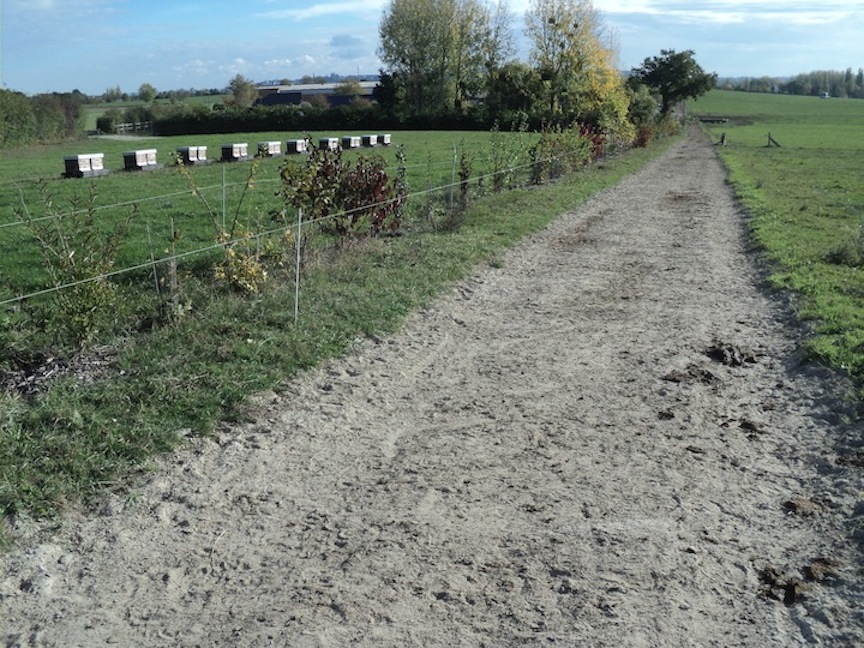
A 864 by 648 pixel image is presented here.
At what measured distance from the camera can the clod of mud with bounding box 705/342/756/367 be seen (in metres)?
6.75

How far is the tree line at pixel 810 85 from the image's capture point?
144750 millimetres

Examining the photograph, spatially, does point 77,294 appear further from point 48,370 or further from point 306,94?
point 306,94

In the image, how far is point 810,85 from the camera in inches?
5802

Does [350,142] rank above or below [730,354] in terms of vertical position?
above

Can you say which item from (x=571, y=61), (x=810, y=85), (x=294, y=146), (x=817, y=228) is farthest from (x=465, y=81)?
(x=810, y=85)

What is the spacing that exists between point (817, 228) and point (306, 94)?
298ft

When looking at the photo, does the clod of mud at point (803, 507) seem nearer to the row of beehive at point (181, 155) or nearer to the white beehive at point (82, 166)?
the row of beehive at point (181, 155)

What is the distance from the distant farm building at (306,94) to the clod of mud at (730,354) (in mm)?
72614

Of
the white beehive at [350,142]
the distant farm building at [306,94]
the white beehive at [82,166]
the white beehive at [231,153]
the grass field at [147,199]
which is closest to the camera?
the grass field at [147,199]

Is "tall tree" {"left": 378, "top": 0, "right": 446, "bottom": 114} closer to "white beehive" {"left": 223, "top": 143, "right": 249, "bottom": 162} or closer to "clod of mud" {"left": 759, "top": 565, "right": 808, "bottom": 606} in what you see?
"white beehive" {"left": 223, "top": 143, "right": 249, "bottom": 162}

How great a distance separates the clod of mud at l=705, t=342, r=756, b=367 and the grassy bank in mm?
2897

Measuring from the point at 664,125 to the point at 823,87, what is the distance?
117653 millimetres

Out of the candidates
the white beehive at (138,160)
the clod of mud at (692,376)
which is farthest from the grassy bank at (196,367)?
the white beehive at (138,160)

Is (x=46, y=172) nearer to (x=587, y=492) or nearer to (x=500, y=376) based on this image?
(x=500, y=376)
